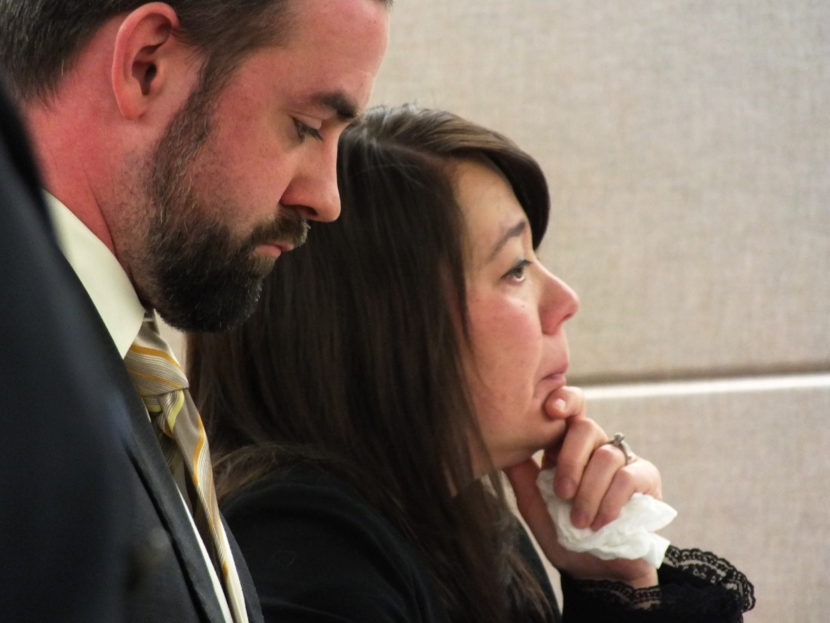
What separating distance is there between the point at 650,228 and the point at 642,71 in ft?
0.82

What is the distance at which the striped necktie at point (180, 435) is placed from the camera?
2.41ft

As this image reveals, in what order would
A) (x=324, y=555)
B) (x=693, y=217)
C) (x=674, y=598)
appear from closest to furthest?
(x=324, y=555) → (x=674, y=598) → (x=693, y=217)

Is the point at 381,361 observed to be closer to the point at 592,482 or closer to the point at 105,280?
the point at 592,482

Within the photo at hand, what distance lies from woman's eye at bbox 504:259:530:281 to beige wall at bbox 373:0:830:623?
22.0 inches

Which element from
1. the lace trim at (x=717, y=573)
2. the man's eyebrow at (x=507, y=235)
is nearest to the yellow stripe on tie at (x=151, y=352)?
the man's eyebrow at (x=507, y=235)

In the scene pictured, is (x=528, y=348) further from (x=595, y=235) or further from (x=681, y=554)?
(x=595, y=235)

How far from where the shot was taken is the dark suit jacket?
0.64 feet

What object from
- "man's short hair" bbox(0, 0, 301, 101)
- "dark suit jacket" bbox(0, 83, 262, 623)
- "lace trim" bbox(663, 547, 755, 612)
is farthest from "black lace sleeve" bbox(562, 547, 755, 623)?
"dark suit jacket" bbox(0, 83, 262, 623)

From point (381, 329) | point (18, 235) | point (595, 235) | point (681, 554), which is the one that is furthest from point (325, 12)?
point (595, 235)

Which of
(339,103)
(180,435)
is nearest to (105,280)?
(180,435)

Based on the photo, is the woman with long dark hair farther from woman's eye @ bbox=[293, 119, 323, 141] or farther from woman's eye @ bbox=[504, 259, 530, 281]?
woman's eye @ bbox=[293, 119, 323, 141]

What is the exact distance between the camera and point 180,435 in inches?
29.9

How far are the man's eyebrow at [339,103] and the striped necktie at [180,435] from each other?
0.68ft

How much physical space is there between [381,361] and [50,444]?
3.09ft
